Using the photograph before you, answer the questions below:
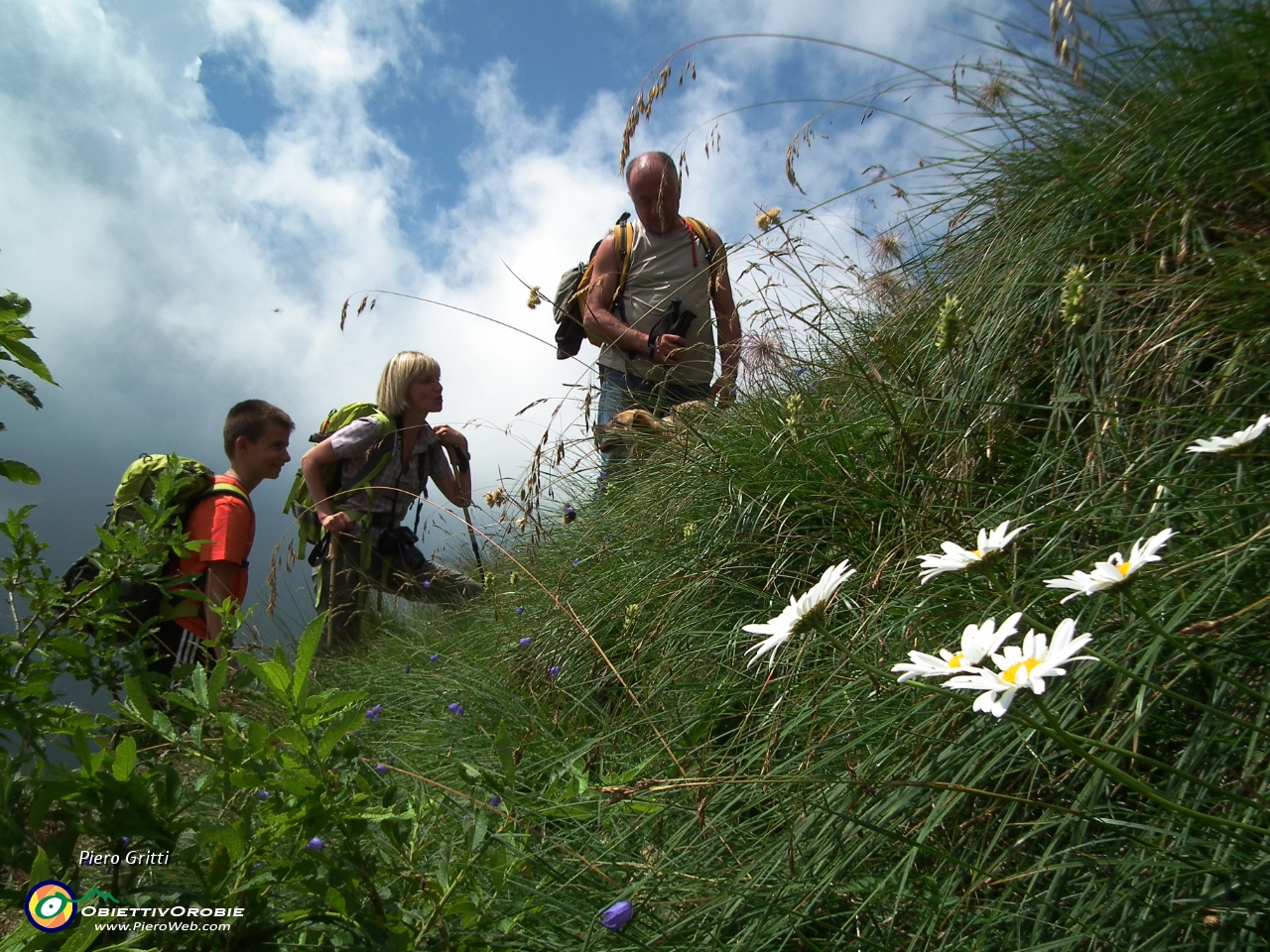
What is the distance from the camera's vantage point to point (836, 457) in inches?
73.2

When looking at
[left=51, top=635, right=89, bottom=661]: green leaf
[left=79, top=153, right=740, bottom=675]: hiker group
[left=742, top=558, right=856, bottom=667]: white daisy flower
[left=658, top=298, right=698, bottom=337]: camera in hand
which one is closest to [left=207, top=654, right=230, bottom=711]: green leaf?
[left=51, top=635, right=89, bottom=661]: green leaf

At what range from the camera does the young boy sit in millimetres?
3146

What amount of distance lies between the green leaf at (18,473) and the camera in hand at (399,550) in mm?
3068

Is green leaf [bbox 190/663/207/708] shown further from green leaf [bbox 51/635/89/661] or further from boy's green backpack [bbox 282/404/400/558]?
boy's green backpack [bbox 282/404/400/558]

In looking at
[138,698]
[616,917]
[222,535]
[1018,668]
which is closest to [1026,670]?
[1018,668]

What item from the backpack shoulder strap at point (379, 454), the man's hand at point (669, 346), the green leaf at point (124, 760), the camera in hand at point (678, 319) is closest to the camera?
the green leaf at point (124, 760)

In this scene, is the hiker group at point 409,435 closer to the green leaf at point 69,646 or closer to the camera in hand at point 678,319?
the camera in hand at point 678,319

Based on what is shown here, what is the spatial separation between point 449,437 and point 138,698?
3.53 metres

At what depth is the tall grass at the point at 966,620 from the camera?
967 millimetres

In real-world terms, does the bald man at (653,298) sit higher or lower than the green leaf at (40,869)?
higher

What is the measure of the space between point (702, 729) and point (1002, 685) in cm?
104

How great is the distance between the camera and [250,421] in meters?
3.80

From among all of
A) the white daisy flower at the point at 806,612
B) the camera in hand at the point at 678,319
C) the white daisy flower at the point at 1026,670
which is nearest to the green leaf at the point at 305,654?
the white daisy flower at the point at 806,612

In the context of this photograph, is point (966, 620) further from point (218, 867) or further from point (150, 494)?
point (150, 494)
